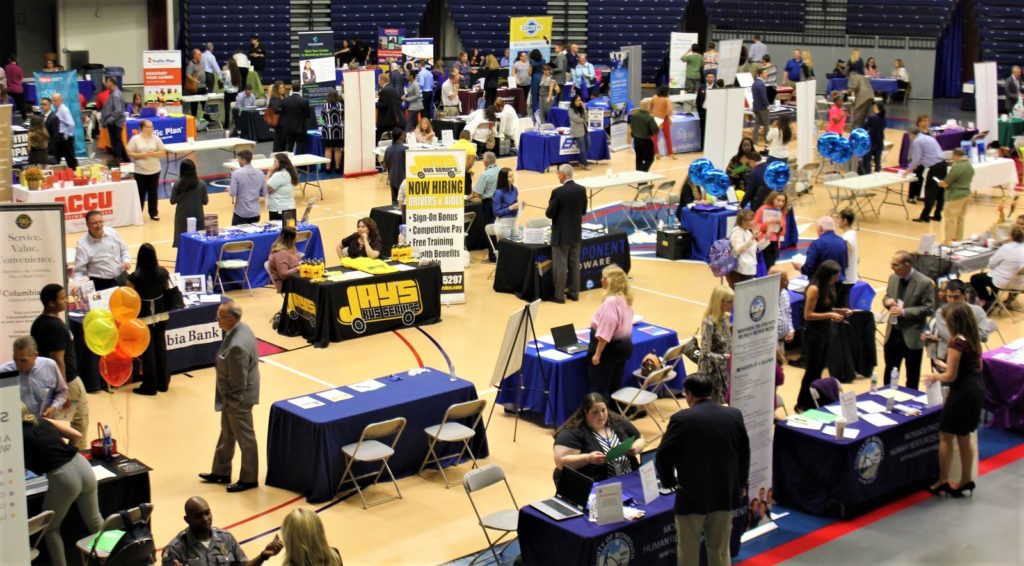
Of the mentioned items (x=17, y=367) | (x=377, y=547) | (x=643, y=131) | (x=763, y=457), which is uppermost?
(x=643, y=131)

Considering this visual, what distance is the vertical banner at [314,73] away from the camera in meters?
24.4

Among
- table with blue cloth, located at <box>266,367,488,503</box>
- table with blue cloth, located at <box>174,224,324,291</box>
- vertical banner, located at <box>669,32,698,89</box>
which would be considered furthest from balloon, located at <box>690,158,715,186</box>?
vertical banner, located at <box>669,32,698,89</box>

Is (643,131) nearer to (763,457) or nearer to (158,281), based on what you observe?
(158,281)

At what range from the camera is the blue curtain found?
106 feet

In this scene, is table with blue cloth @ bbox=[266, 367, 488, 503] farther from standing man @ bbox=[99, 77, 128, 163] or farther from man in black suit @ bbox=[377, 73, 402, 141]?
man in black suit @ bbox=[377, 73, 402, 141]

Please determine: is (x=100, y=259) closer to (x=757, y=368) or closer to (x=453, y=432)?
(x=453, y=432)

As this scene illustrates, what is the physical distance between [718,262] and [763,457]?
4.28 m

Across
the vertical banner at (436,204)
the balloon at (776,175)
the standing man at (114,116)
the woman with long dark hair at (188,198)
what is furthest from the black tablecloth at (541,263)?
the standing man at (114,116)

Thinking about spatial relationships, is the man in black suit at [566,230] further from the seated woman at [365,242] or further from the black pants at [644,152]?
the black pants at [644,152]

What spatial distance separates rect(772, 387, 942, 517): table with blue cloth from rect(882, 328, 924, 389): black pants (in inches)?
52.9

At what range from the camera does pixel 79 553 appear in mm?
7527

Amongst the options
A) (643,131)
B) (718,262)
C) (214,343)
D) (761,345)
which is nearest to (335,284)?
(214,343)

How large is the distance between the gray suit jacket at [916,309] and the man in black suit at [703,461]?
3756mm

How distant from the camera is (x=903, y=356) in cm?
1037
